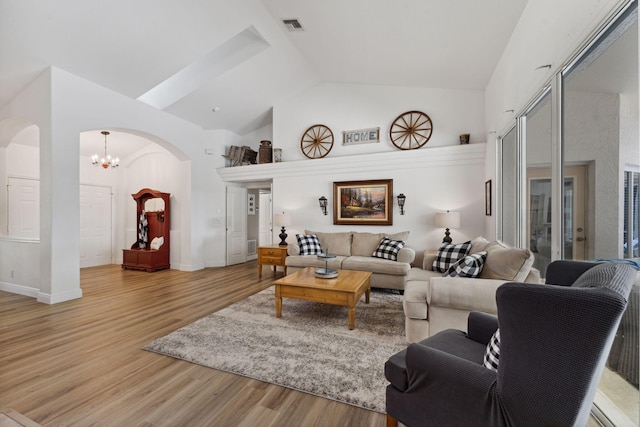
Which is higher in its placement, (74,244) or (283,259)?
(74,244)

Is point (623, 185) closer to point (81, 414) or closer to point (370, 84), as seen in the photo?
point (81, 414)

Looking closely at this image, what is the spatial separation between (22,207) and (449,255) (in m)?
7.77

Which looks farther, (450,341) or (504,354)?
(450,341)

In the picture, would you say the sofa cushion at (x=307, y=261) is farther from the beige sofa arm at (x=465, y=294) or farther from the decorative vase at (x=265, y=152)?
the decorative vase at (x=265, y=152)

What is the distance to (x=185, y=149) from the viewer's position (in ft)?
19.6

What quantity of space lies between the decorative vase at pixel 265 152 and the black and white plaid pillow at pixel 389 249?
129 inches

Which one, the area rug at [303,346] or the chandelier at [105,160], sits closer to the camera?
the area rug at [303,346]

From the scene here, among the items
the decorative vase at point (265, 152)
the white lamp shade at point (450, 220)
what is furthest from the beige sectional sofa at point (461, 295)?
the decorative vase at point (265, 152)

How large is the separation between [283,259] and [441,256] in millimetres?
2844

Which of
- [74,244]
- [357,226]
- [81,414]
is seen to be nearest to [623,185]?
[81,414]

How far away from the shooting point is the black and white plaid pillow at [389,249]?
463cm

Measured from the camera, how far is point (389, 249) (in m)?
4.68

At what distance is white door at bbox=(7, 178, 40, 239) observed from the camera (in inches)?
207

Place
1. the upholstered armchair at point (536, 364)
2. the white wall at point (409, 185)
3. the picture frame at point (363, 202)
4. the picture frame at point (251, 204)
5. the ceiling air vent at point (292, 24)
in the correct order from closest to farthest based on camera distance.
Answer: the upholstered armchair at point (536, 364) → the ceiling air vent at point (292, 24) → the white wall at point (409, 185) → the picture frame at point (363, 202) → the picture frame at point (251, 204)
